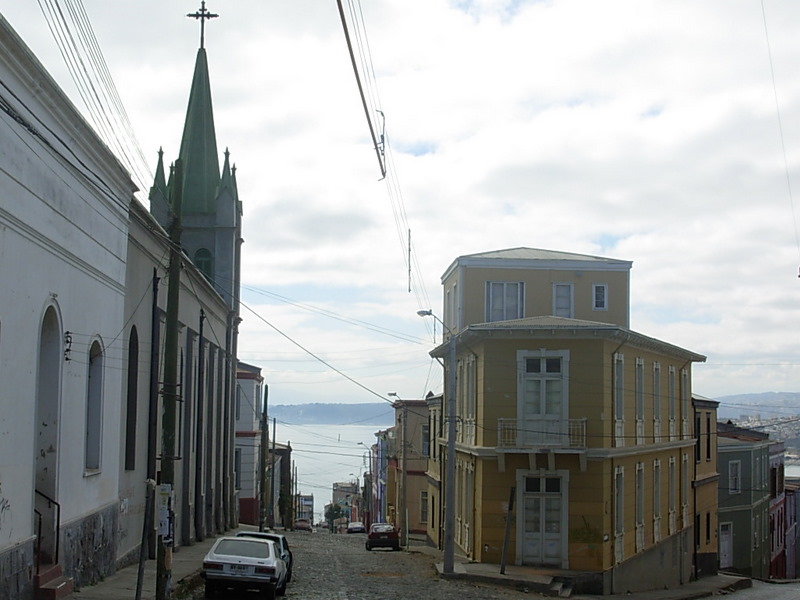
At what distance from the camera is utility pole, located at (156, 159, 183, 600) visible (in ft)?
57.0

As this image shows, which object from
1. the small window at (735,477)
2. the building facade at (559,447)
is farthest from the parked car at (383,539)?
the small window at (735,477)

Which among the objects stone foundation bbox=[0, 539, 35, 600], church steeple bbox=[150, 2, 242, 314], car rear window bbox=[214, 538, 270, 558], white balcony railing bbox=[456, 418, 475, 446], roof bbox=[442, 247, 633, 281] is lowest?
car rear window bbox=[214, 538, 270, 558]

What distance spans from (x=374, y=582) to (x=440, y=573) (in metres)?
2.69

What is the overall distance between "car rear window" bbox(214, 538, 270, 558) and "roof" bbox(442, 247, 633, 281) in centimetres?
1732

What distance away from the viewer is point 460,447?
3381cm

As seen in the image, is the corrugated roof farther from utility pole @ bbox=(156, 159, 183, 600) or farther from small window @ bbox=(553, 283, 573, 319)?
utility pole @ bbox=(156, 159, 183, 600)

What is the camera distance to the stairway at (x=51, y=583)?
53.6 ft

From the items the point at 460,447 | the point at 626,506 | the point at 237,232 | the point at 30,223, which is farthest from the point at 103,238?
the point at 237,232

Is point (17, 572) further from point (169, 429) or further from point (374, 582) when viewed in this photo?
point (374, 582)

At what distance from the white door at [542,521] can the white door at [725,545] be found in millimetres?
23533

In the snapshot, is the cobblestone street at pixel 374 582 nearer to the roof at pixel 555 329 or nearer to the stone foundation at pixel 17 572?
the stone foundation at pixel 17 572

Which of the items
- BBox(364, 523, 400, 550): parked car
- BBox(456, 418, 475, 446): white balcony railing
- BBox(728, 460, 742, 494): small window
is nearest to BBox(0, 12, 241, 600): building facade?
BBox(456, 418, 475, 446): white balcony railing

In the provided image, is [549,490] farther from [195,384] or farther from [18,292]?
[18,292]

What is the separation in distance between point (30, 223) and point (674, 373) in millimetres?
29810
